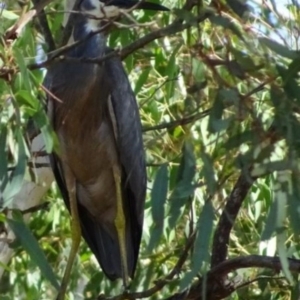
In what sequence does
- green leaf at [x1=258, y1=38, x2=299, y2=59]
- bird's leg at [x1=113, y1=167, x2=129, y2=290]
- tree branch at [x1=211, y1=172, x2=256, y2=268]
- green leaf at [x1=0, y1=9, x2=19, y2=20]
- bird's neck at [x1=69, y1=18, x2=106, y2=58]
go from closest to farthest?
green leaf at [x1=258, y1=38, x2=299, y2=59]
tree branch at [x1=211, y1=172, x2=256, y2=268]
green leaf at [x1=0, y1=9, x2=19, y2=20]
bird's neck at [x1=69, y1=18, x2=106, y2=58]
bird's leg at [x1=113, y1=167, x2=129, y2=290]

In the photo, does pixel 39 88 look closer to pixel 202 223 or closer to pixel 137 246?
pixel 202 223

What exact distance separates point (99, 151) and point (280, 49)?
122 cm

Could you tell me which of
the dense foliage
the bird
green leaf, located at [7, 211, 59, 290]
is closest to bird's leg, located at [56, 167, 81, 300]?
the bird

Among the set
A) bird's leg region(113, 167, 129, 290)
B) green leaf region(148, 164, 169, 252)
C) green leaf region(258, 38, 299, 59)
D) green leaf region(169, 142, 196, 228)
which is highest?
green leaf region(258, 38, 299, 59)

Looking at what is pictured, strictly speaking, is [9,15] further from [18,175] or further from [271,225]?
[271,225]

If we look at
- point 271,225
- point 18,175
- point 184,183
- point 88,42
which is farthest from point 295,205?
point 88,42

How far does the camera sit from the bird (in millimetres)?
2254

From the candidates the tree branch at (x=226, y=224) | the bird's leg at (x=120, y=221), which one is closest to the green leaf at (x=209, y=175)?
the tree branch at (x=226, y=224)

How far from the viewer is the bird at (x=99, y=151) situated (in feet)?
7.39

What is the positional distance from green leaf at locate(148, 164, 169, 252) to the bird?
2.76 feet

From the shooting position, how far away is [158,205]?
1.31 m

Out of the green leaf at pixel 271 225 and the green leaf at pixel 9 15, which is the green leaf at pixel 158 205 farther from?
the green leaf at pixel 9 15

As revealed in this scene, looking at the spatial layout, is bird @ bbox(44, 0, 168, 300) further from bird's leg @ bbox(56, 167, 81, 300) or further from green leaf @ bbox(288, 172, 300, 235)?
green leaf @ bbox(288, 172, 300, 235)

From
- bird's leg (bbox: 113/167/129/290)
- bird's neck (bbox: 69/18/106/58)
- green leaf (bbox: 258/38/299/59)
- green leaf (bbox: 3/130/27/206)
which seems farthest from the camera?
bird's leg (bbox: 113/167/129/290)
